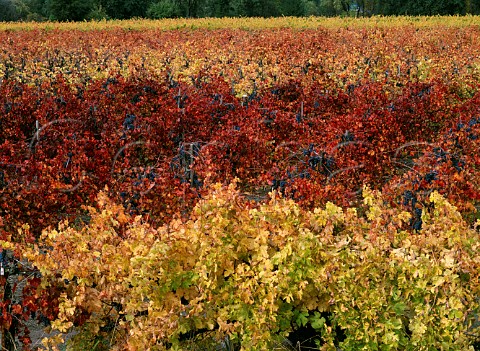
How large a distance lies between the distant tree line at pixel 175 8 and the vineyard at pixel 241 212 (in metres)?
39.4

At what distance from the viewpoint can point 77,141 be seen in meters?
7.90

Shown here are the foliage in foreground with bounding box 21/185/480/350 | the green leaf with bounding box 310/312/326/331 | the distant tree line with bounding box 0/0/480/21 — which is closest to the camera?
the foliage in foreground with bounding box 21/185/480/350

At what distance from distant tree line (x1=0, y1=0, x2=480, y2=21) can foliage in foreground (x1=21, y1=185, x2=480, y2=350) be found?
4963cm

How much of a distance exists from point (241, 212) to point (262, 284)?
591 millimetres

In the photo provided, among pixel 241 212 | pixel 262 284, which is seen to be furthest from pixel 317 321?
pixel 241 212

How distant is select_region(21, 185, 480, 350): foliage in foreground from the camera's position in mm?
3889

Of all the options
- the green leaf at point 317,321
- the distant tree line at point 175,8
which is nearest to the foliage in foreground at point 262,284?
the green leaf at point 317,321

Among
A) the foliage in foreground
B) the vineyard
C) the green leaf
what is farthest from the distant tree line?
the green leaf

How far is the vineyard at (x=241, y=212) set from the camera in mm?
3967

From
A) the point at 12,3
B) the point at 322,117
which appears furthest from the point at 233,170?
the point at 12,3

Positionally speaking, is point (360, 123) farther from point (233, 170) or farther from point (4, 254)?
point (4, 254)

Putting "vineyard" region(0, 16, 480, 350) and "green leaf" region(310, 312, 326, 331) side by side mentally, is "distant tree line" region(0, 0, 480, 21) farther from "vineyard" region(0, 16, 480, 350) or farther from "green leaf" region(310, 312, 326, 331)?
"green leaf" region(310, 312, 326, 331)

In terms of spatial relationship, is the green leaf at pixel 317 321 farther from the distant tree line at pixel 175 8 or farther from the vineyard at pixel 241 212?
the distant tree line at pixel 175 8

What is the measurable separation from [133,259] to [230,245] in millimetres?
589
